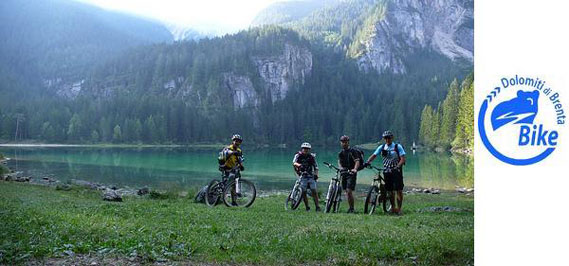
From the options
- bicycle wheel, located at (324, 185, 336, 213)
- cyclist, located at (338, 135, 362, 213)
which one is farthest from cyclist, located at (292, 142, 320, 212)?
cyclist, located at (338, 135, 362, 213)

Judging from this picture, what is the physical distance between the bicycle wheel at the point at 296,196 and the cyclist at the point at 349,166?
173 cm

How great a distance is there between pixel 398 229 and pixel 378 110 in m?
190

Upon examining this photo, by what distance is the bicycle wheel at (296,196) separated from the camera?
16.4 meters

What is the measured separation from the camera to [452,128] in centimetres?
9250

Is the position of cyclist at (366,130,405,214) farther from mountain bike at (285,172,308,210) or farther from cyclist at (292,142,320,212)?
mountain bike at (285,172,308,210)

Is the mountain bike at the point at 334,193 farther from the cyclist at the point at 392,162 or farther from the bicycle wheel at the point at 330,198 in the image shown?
the cyclist at the point at 392,162

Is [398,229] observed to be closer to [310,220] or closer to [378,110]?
[310,220]

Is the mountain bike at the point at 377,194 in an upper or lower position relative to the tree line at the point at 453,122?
lower

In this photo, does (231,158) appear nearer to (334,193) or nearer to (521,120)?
(334,193)

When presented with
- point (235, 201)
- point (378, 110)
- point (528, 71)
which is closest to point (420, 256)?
point (528, 71)

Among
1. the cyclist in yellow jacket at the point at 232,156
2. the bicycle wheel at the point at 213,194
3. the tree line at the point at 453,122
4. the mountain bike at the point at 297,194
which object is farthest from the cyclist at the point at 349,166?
the tree line at the point at 453,122

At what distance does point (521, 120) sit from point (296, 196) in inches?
468

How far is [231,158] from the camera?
16688 mm

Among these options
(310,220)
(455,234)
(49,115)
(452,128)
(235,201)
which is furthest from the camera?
(49,115)
